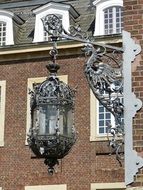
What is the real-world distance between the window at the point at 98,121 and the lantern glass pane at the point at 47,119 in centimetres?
1291

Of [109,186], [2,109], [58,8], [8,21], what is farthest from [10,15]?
[109,186]

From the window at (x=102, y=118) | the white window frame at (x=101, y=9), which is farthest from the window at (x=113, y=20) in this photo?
the window at (x=102, y=118)

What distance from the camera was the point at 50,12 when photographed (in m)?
22.5

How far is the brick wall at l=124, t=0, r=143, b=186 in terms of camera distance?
6.96m

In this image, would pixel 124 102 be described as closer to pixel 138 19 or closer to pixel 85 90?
pixel 138 19

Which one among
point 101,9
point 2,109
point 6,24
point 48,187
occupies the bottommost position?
point 48,187

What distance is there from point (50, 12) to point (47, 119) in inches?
626

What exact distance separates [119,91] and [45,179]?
Result: 1344 centimetres

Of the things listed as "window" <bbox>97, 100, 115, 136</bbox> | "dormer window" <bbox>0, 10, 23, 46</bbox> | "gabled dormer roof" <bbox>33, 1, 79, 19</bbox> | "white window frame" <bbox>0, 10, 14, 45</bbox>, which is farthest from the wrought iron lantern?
"dormer window" <bbox>0, 10, 23, 46</bbox>

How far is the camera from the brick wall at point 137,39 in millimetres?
6961

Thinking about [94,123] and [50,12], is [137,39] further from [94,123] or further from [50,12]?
[50,12]

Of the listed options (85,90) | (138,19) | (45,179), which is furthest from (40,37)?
(138,19)

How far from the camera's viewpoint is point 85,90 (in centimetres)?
2067

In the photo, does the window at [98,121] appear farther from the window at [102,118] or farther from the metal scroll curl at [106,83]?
the metal scroll curl at [106,83]
